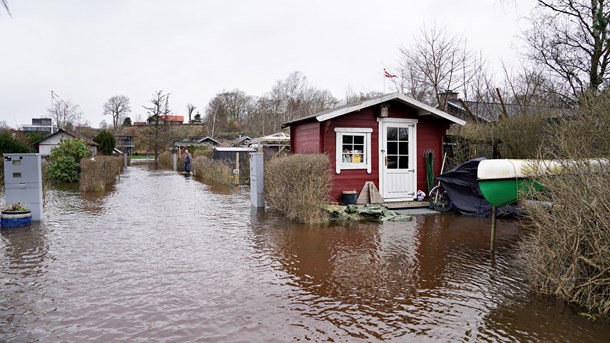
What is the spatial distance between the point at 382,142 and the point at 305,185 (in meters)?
3.13

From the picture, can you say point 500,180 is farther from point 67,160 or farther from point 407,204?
point 67,160

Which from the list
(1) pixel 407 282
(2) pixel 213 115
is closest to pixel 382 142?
(1) pixel 407 282

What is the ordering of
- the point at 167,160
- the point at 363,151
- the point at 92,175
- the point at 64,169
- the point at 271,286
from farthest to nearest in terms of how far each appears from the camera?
the point at 167,160 → the point at 64,169 → the point at 92,175 → the point at 363,151 → the point at 271,286

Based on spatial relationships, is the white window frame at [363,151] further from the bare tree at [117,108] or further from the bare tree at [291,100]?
the bare tree at [117,108]

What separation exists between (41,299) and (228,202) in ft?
28.9

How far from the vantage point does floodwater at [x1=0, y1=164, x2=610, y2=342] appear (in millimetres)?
3920

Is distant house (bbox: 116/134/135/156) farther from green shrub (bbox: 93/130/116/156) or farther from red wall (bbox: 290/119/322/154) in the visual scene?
red wall (bbox: 290/119/322/154)

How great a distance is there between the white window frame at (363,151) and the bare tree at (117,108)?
77647 millimetres

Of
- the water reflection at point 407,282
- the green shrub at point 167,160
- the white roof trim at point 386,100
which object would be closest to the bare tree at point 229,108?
the green shrub at point 167,160

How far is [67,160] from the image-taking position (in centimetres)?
1972

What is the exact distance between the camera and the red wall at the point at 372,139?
11.1 m

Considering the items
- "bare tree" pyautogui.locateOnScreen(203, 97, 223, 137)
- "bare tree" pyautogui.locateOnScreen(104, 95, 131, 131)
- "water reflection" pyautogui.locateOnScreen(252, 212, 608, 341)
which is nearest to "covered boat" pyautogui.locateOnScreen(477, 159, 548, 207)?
"water reflection" pyautogui.locateOnScreen(252, 212, 608, 341)

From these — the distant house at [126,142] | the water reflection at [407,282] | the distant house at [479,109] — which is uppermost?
the distant house at [126,142]

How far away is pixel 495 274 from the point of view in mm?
5652
